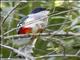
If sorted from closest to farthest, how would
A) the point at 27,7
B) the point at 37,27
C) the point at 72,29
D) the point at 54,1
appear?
the point at 72,29, the point at 37,27, the point at 54,1, the point at 27,7

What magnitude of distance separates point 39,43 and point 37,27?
211 mm

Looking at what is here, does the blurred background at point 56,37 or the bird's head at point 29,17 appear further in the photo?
the bird's head at point 29,17

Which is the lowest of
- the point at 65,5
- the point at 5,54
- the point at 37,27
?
the point at 5,54

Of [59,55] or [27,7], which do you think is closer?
[59,55]

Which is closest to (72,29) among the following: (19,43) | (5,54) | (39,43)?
(39,43)

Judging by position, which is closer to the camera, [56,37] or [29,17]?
[56,37]

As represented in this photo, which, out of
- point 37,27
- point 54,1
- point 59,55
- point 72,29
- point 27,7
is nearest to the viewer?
point 59,55

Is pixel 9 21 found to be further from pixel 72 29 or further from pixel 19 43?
pixel 72 29

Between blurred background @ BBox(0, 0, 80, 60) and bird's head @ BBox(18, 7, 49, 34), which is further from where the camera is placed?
bird's head @ BBox(18, 7, 49, 34)

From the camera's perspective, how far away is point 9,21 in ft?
8.61

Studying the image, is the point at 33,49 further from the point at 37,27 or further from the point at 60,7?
the point at 60,7

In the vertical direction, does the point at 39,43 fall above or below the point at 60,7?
below

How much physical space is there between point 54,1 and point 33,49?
619 mm

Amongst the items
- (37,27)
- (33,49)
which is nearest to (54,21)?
(37,27)
